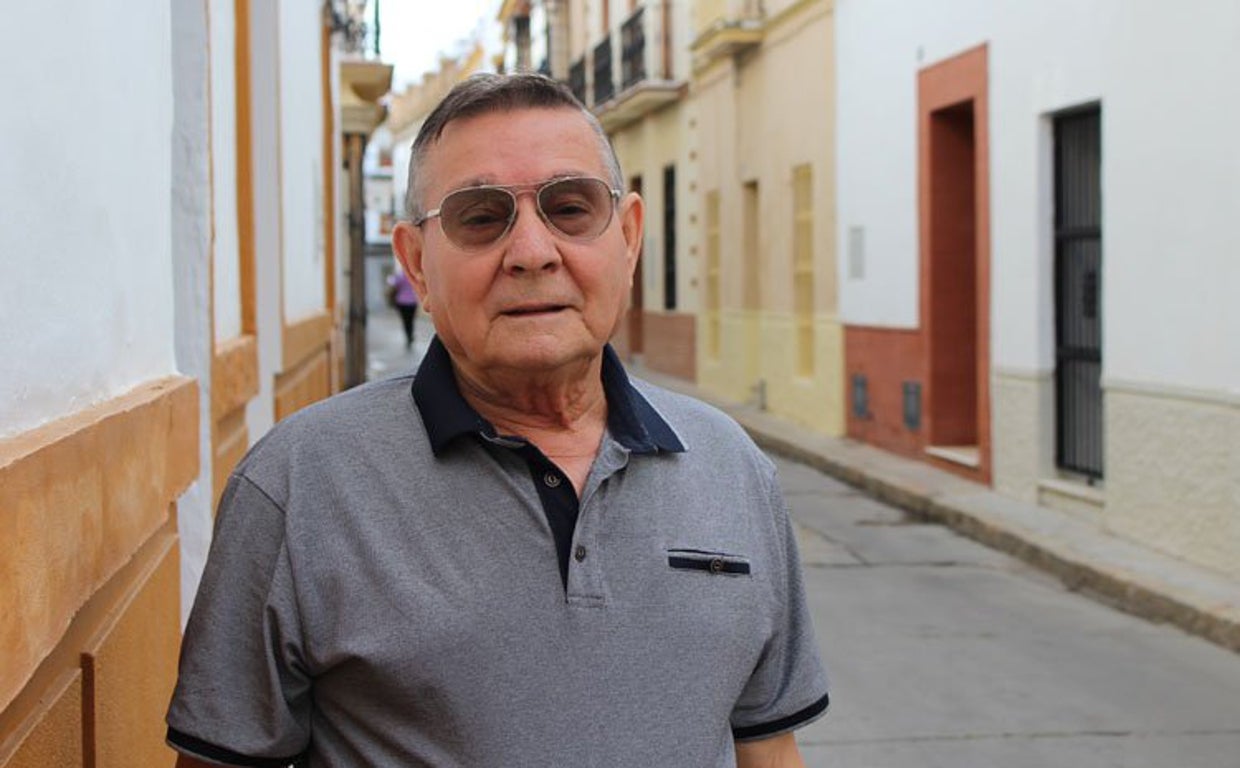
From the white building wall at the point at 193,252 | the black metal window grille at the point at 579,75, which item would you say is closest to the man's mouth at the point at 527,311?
the white building wall at the point at 193,252

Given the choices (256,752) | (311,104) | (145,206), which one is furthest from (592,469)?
(311,104)

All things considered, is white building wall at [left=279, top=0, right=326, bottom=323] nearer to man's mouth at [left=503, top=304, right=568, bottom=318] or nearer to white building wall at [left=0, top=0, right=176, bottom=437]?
white building wall at [left=0, top=0, right=176, bottom=437]

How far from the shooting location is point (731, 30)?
17.9 meters

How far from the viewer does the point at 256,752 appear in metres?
1.93

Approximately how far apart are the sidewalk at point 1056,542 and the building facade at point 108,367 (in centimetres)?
471

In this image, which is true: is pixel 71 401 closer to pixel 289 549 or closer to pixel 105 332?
pixel 105 332

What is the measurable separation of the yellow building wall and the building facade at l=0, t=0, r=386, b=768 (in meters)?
11.2

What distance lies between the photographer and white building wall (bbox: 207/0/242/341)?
4.69 metres

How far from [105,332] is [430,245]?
705mm

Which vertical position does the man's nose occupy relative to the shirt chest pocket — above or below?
above

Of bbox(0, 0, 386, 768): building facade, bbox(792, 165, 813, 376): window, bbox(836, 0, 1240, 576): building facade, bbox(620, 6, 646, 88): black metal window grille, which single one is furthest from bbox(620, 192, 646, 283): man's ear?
bbox(620, 6, 646, 88): black metal window grille

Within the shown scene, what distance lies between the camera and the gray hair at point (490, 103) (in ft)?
6.81

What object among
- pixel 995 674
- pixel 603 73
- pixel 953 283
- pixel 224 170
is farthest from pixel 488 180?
pixel 603 73

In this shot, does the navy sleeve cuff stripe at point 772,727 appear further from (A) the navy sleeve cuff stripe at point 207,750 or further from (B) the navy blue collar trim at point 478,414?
(A) the navy sleeve cuff stripe at point 207,750
